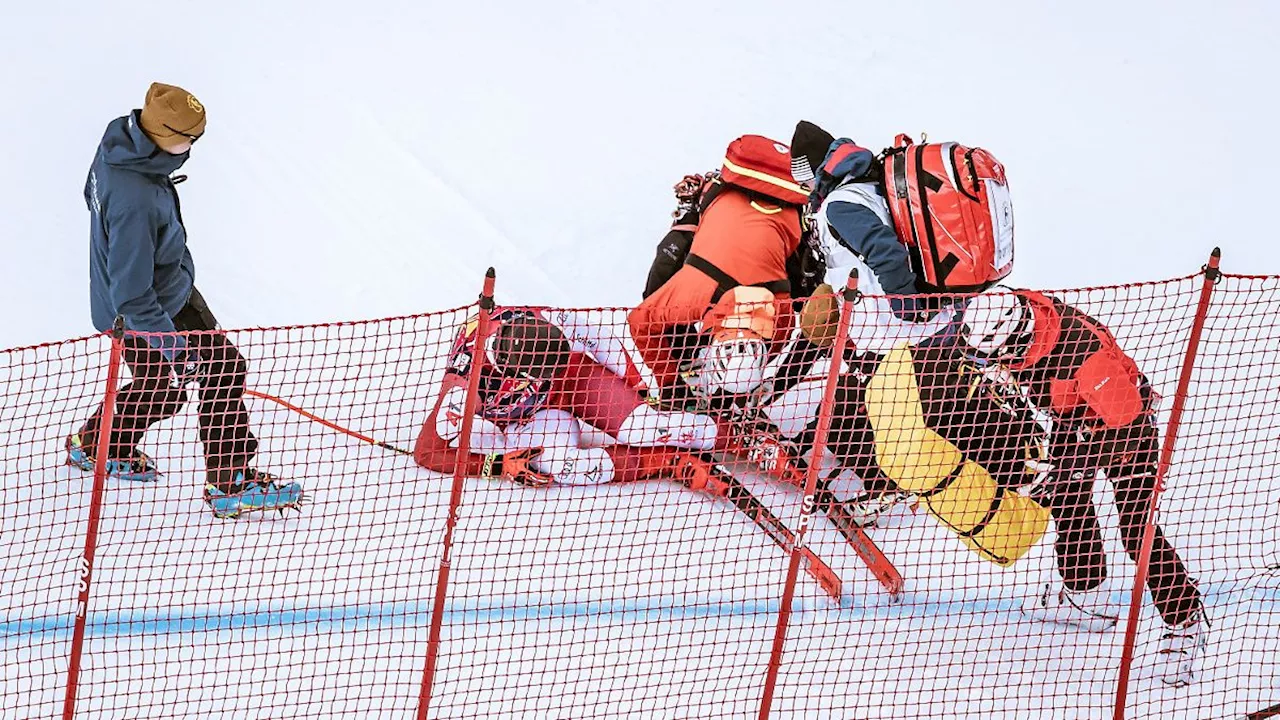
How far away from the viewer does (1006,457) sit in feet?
16.0

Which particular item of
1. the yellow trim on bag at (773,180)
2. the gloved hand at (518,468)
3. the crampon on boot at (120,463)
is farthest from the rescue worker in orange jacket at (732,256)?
the crampon on boot at (120,463)

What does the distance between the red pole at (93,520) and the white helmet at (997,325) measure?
249 centimetres

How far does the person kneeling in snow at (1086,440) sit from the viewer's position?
15.3 ft

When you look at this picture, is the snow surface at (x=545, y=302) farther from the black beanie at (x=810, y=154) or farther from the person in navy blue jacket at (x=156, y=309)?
the black beanie at (x=810, y=154)

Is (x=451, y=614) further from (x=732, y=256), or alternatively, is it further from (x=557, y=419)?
(x=732, y=256)

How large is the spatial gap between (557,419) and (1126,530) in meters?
1.93

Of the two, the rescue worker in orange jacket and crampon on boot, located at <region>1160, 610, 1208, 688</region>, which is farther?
the rescue worker in orange jacket

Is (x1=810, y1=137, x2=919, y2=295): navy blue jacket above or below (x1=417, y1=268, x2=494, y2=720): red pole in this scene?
above

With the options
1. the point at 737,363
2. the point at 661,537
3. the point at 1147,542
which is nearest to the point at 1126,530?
the point at 1147,542

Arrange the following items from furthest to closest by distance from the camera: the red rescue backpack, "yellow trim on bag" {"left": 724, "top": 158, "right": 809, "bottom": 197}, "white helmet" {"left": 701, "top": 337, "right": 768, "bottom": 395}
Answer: "yellow trim on bag" {"left": 724, "top": 158, "right": 809, "bottom": 197}
"white helmet" {"left": 701, "top": 337, "right": 768, "bottom": 395}
the red rescue backpack

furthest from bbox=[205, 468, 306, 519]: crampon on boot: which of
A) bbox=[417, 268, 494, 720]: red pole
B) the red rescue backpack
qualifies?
the red rescue backpack

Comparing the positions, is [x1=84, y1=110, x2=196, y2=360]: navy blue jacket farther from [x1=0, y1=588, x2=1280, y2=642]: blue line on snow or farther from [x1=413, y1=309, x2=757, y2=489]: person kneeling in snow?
[x1=413, y1=309, x2=757, y2=489]: person kneeling in snow

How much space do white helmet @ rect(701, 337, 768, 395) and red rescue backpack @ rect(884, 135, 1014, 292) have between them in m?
0.62

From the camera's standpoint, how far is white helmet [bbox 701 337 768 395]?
518 cm
